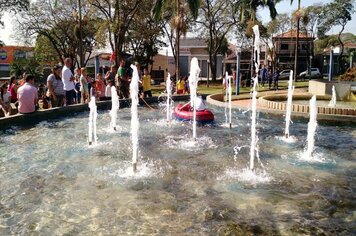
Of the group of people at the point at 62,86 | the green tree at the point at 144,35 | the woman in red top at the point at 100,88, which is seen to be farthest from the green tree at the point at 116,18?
the group of people at the point at 62,86

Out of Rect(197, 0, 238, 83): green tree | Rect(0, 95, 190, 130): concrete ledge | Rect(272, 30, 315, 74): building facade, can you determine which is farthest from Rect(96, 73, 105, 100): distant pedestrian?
Rect(272, 30, 315, 74): building facade

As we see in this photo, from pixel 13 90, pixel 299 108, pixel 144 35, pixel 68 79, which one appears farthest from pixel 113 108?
pixel 144 35

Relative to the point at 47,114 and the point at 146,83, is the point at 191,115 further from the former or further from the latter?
the point at 146,83

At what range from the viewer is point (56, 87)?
523 inches

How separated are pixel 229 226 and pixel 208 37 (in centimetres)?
4313

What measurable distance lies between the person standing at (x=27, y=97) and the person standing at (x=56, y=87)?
2.69ft

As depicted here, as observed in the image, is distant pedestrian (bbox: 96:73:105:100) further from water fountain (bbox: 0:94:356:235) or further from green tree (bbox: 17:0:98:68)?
green tree (bbox: 17:0:98:68)

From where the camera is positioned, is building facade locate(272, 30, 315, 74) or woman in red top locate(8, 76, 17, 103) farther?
building facade locate(272, 30, 315, 74)

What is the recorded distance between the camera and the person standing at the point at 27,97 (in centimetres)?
1159

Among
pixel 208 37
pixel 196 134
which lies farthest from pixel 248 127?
pixel 208 37

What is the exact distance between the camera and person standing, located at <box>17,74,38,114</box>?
11.6m

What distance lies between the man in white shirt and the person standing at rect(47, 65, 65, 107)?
229mm

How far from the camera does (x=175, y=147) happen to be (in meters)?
9.41

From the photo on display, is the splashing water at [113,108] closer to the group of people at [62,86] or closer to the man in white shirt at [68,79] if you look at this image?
the group of people at [62,86]
